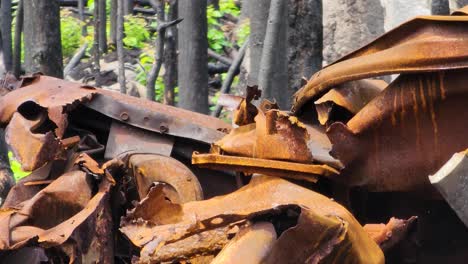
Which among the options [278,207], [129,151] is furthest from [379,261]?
[129,151]

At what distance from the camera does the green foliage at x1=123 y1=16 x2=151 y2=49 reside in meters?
11.1

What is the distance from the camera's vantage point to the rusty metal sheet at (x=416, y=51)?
222cm

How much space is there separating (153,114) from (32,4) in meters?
2.80

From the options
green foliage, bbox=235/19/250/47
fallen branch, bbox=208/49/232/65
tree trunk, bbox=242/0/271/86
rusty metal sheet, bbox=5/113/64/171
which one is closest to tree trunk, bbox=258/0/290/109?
tree trunk, bbox=242/0/271/86

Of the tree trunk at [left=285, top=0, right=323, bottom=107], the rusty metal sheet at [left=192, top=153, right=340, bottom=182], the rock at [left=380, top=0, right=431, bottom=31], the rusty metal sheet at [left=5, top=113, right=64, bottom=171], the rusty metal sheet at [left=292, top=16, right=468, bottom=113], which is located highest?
the rusty metal sheet at [left=292, top=16, right=468, bottom=113]

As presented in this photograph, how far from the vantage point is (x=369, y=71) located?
7.65 ft

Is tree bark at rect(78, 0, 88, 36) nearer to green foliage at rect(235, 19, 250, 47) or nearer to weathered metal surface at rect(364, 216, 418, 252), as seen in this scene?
green foliage at rect(235, 19, 250, 47)

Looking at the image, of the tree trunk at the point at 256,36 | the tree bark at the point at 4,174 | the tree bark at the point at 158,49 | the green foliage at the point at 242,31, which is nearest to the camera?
the tree bark at the point at 4,174

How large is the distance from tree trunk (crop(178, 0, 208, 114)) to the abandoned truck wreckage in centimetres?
358

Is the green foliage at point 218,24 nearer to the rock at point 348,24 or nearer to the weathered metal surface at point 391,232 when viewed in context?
the rock at point 348,24

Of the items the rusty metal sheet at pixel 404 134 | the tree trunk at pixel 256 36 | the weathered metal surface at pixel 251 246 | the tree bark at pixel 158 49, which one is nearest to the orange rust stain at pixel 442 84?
the rusty metal sheet at pixel 404 134

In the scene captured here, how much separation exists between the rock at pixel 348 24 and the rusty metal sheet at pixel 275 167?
17.1ft

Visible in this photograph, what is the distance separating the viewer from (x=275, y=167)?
89.0 inches

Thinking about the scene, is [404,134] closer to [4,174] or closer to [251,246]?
[251,246]
